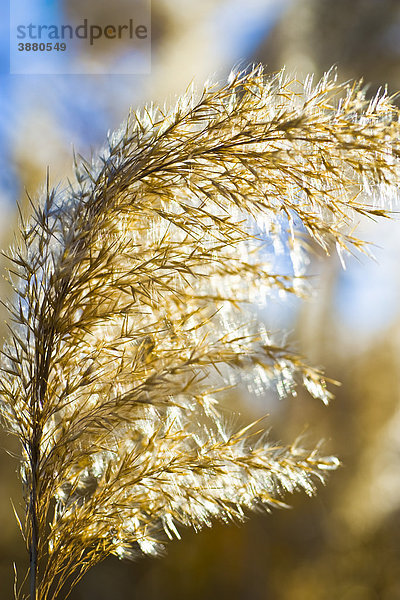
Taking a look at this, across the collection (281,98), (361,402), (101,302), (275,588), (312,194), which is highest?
(281,98)

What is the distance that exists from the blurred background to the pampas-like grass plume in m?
0.67

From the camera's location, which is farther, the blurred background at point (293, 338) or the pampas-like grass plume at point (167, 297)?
the blurred background at point (293, 338)

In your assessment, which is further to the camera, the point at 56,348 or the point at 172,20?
the point at 172,20

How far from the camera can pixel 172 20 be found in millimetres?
1421

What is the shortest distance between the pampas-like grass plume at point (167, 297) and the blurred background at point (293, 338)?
67 centimetres

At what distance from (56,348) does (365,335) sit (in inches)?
36.3

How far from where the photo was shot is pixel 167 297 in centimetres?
75

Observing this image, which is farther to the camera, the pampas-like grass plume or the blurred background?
the blurred background

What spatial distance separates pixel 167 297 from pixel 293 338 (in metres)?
0.73

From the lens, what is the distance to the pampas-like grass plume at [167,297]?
69cm

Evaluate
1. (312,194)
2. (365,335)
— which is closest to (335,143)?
(312,194)

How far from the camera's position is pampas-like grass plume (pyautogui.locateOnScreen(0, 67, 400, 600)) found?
0.69m

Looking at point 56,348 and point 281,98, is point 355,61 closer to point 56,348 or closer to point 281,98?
point 281,98

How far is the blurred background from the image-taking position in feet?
4.61
